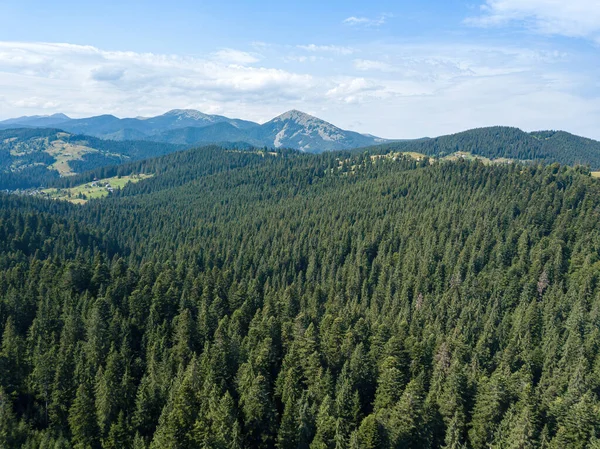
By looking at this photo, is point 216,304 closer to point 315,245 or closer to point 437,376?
point 437,376

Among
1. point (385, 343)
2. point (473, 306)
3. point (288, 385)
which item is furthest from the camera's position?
point (473, 306)

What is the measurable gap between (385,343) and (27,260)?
400 feet

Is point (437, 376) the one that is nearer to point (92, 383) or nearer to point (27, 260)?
point (92, 383)

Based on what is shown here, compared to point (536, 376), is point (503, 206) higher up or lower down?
higher up

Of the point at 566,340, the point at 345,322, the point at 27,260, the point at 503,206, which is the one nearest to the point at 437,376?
the point at 345,322

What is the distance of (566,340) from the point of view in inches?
3108

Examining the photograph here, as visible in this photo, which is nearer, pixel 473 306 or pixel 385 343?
pixel 385 343

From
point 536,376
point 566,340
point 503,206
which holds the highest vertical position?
point 503,206

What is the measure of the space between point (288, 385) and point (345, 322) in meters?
20.6

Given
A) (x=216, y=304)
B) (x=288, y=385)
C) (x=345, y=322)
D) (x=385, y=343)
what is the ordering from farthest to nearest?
(x=216, y=304)
(x=345, y=322)
(x=385, y=343)
(x=288, y=385)

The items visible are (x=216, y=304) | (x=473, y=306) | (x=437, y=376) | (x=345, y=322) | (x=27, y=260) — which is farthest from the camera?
(x=27, y=260)

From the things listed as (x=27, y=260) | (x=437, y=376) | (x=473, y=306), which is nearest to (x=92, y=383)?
(x=437, y=376)

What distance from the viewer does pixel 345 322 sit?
71.9 m

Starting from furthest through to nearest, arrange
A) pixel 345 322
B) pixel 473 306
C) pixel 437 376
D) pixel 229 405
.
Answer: pixel 473 306 → pixel 345 322 → pixel 437 376 → pixel 229 405
